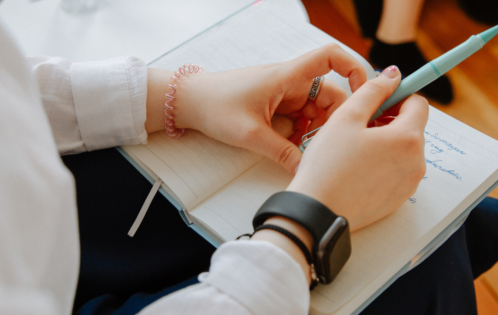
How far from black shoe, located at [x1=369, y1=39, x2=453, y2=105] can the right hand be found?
836mm

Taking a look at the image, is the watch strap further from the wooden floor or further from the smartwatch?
the wooden floor

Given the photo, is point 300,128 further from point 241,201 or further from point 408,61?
point 408,61

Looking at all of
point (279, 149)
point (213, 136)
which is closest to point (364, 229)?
point (279, 149)

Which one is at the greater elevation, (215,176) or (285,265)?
(285,265)

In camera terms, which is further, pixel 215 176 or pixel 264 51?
pixel 264 51

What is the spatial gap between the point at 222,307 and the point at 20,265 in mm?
175

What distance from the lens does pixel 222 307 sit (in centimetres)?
35

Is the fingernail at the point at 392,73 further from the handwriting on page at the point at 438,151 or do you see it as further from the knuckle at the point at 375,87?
the handwriting on page at the point at 438,151

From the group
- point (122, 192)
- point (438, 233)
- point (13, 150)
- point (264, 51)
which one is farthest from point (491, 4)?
point (13, 150)

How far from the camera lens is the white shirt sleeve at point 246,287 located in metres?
0.35

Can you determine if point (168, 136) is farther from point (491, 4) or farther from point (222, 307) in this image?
point (491, 4)

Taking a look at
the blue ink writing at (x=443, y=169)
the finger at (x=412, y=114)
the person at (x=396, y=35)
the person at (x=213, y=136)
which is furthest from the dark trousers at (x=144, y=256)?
the person at (x=396, y=35)

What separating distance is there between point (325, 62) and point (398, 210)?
0.81ft

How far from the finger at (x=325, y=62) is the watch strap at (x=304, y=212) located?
23cm
